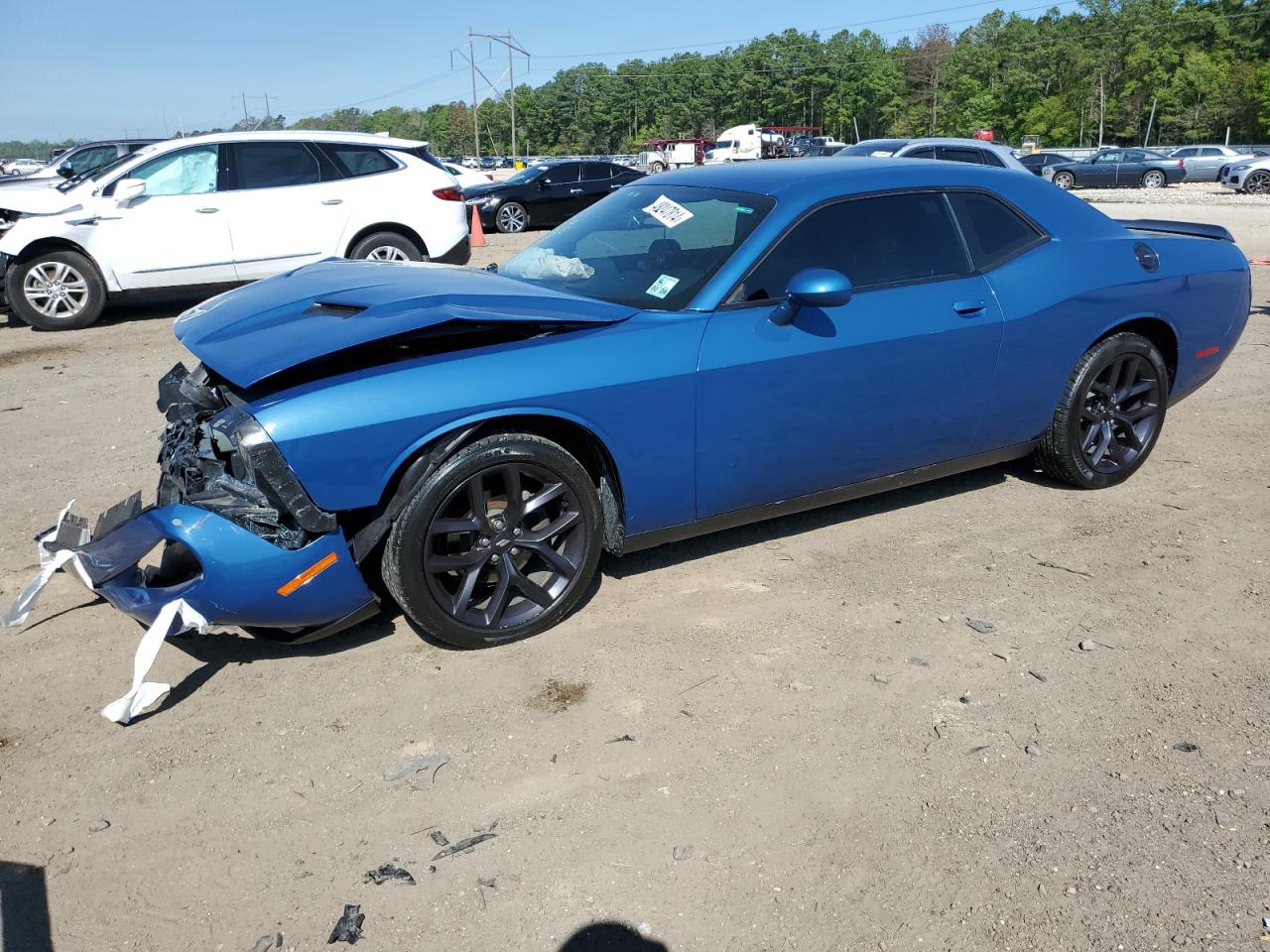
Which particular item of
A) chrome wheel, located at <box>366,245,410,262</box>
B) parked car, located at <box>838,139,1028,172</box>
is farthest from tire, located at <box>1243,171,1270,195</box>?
chrome wheel, located at <box>366,245,410,262</box>

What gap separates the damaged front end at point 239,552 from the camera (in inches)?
123

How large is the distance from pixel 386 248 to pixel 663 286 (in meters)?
6.76

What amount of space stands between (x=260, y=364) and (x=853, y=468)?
91.4 inches

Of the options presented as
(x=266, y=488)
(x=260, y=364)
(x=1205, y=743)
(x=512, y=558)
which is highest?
(x=260, y=364)

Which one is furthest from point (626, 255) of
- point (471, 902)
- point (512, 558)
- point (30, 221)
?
point (30, 221)

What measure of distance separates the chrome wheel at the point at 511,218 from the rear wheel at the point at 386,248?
345 inches

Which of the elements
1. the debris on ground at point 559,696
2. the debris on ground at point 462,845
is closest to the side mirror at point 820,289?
the debris on ground at point 559,696

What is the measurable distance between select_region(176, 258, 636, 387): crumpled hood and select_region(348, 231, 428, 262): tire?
19.4 feet

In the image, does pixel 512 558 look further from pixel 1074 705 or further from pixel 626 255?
pixel 1074 705

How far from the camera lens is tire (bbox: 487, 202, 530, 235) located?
18562mm

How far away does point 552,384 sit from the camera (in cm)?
345

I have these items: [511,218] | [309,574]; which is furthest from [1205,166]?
[309,574]

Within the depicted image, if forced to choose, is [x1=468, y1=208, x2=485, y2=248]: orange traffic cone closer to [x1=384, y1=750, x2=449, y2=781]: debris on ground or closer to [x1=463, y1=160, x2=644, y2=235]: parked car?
[x1=463, y1=160, x2=644, y2=235]: parked car

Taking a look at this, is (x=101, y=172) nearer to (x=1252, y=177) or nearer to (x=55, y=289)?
(x=55, y=289)
